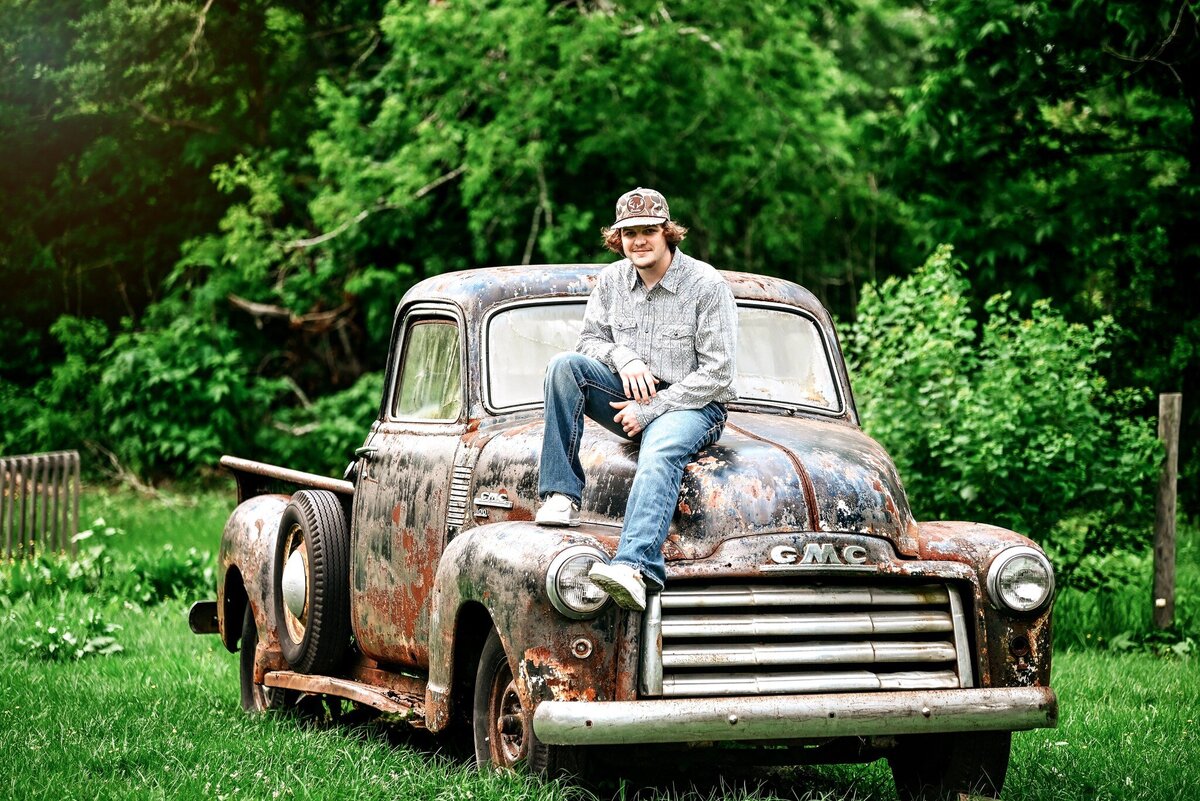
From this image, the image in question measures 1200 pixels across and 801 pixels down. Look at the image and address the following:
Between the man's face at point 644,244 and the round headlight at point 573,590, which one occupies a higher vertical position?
the man's face at point 644,244

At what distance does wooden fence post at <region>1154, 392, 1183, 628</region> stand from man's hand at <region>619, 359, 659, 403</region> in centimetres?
516

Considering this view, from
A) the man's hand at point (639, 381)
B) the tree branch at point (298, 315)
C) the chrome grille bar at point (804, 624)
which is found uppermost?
the tree branch at point (298, 315)

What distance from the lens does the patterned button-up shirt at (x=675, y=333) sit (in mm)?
5668

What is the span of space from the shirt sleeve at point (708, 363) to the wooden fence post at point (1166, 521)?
493 centimetres

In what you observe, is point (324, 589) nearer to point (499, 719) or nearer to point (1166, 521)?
point (499, 719)

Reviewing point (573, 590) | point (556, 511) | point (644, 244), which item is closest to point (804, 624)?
point (573, 590)

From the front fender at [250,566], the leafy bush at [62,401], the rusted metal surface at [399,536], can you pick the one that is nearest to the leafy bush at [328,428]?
the leafy bush at [62,401]

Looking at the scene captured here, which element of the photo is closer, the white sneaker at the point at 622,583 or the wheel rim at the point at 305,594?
the white sneaker at the point at 622,583

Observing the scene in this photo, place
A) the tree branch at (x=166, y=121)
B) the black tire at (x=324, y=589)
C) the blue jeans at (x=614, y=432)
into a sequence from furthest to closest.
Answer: the tree branch at (x=166, y=121), the black tire at (x=324, y=589), the blue jeans at (x=614, y=432)

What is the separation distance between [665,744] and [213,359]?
1477 cm

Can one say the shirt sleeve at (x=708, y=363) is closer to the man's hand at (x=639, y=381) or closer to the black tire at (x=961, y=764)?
the man's hand at (x=639, y=381)

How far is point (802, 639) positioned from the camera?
528cm

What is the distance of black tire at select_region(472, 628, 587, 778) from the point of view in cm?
531

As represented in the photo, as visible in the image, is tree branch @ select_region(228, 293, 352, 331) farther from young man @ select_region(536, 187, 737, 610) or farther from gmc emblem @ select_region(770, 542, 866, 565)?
gmc emblem @ select_region(770, 542, 866, 565)
